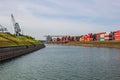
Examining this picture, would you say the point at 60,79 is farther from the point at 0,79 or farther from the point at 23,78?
the point at 0,79

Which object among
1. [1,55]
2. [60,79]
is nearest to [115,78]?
[60,79]

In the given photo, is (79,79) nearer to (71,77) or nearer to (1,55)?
(71,77)

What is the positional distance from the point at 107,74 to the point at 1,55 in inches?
1178

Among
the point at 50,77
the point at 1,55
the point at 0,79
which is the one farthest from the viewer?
the point at 1,55

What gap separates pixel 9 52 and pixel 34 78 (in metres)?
35.1

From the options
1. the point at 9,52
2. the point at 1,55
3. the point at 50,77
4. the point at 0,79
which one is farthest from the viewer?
the point at 9,52

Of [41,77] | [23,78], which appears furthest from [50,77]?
[23,78]

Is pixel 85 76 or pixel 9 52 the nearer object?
pixel 85 76

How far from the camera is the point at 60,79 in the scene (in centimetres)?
3769

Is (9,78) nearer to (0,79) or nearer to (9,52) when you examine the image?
(0,79)

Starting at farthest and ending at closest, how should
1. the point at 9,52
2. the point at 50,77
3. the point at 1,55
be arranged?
the point at 9,52 < the point at 1,55 < the point at 50,77

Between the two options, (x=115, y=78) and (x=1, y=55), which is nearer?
(x=115, y=78)

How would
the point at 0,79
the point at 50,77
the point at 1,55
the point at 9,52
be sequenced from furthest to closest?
the point at 9,52 < the point at 1,55 < the point at 50,77 < the point at 0,79

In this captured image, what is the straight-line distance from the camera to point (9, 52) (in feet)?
237
